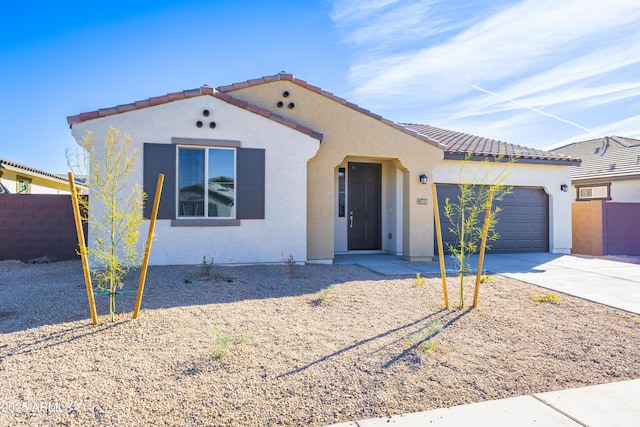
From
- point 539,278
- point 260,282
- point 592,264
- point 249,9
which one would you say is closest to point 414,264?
point 539,278

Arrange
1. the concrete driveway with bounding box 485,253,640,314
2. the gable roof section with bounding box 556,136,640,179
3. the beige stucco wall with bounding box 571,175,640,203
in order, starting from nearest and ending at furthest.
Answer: the concrete driveway with bounding box 485,253,640,314 → the beige stucco wall with bounding box 571,175,640,203 → the gable roof section with bounding box 556,136,640,179

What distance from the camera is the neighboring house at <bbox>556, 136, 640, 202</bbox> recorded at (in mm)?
16859

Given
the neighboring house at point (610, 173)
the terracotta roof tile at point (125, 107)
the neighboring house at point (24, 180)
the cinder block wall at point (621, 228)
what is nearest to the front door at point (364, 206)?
the terracotta roof tile at point (125, 107)

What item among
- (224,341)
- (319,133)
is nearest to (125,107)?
(319,133)

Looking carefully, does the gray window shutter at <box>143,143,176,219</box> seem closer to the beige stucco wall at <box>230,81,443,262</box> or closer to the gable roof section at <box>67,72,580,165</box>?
the gable roof section at <box>67,72,580,165</box>

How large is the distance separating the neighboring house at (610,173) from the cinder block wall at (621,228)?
2920 millimetres

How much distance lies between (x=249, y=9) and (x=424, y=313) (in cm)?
806

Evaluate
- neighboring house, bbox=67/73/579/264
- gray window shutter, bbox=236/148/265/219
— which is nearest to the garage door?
neighboring house, bbox=67/73/579/264

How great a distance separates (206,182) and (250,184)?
101 cm

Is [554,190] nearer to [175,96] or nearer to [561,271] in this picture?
[561,271]

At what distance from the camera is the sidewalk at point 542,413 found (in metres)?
2.89

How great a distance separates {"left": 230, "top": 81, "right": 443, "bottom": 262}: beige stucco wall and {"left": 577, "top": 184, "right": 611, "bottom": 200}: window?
1183cm

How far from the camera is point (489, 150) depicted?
503 inches

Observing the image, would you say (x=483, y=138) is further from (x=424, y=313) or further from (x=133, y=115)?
(x=133, y=115)
